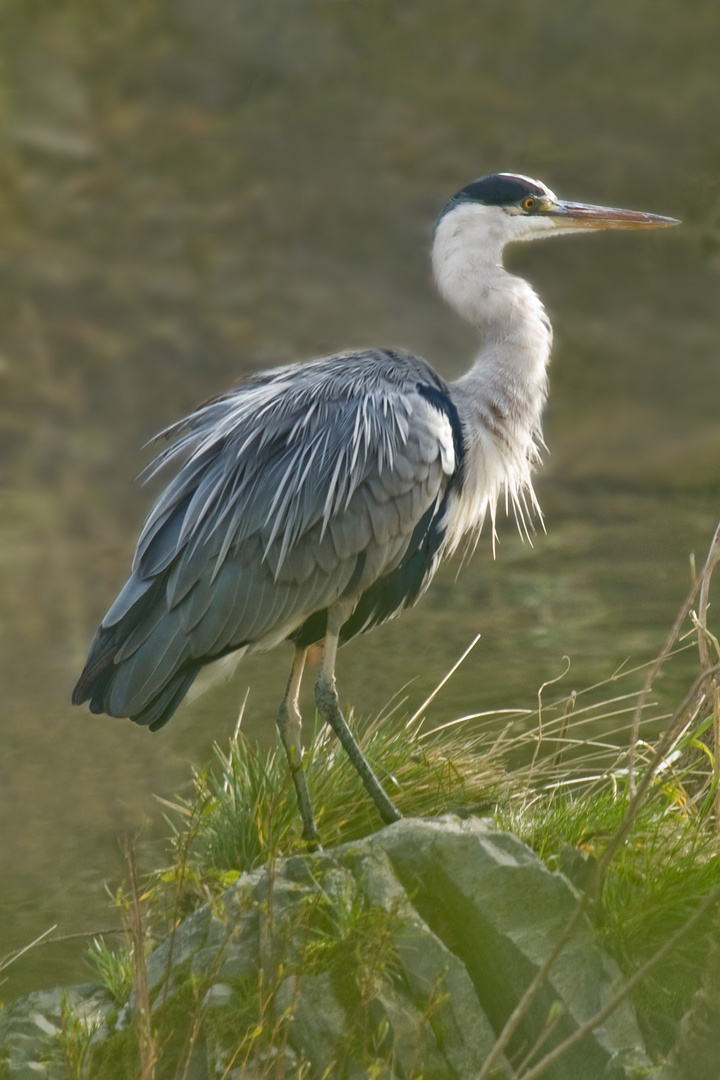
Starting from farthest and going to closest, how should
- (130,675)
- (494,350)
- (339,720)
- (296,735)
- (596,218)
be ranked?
1. (596,218)
2. (494,350)
3. (296,735)
4. (339,720)
5. (130,675)

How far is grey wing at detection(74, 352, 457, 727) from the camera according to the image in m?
3.05

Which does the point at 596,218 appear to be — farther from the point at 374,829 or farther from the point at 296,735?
the point at 374,829

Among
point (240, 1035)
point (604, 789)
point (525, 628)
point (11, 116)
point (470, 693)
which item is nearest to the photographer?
point (240, 1035)

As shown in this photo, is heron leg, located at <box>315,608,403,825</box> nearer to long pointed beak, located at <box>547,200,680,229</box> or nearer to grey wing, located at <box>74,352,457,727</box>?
grey wing, located at <box>74,352,457,727</box>

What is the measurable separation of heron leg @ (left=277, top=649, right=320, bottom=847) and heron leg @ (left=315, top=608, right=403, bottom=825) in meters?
0.09

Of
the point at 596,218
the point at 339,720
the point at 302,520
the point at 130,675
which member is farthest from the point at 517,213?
the point at 130,675

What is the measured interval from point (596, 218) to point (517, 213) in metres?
0.23

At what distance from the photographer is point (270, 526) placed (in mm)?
3141

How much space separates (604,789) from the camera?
294cm

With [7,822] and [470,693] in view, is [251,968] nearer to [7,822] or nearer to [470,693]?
[7,822]

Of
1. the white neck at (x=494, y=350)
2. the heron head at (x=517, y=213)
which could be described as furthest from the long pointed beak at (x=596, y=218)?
the white neck at (x=494, y=350)

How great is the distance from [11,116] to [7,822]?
7229mm

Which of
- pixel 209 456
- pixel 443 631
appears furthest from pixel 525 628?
pixel 209 456

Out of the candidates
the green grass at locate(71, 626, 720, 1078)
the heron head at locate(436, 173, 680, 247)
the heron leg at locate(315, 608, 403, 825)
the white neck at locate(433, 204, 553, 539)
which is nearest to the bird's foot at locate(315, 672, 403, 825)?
the heron leg at locate(315, 608, 403, 825)
